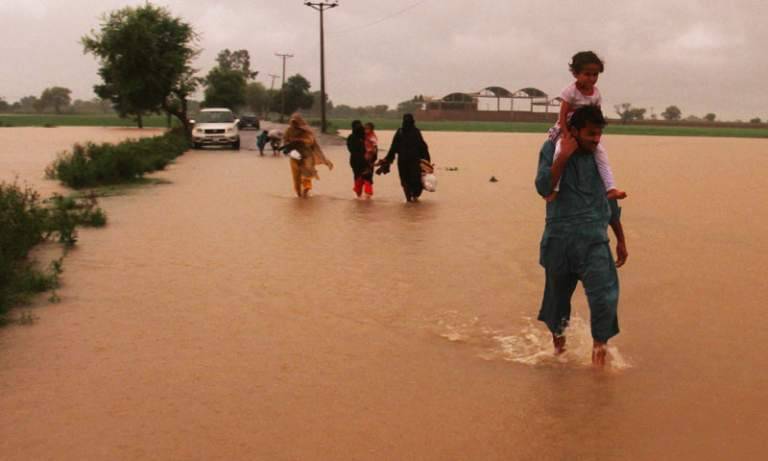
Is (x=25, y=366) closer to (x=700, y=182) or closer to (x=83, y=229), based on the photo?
(x=83, y=229)

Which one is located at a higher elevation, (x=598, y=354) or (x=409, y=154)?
(x=409, y=154)

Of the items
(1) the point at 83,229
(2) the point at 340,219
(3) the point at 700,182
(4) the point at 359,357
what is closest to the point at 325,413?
(4) the point at 359,357

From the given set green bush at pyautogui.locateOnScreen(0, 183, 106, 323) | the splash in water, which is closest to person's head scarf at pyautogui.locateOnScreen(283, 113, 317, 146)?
green bush at pyautogui.locateOnScreen(0, 183, 106, 323)

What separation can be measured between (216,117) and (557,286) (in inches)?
1348

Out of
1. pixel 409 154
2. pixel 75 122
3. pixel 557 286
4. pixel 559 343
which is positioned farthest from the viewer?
pixel 75 122

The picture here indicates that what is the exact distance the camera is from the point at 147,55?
131 ft

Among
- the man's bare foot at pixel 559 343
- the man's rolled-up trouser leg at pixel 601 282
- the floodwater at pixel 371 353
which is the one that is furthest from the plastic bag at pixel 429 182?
the man's rolled-up trouser leg at pixel 601 282

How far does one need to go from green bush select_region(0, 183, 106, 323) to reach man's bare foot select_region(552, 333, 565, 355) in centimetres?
386

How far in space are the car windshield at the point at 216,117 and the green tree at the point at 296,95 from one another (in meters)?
88.4

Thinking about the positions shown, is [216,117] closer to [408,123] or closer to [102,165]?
[102,165]

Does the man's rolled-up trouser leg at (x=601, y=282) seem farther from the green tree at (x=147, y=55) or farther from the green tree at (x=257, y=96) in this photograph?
the green tree at (x=257, y=96)

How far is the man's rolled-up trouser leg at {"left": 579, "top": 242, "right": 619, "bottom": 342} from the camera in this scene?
5332 mm

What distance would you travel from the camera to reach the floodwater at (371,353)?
4.57 metres

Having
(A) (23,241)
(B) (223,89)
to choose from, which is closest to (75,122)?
(B) (223,89)
